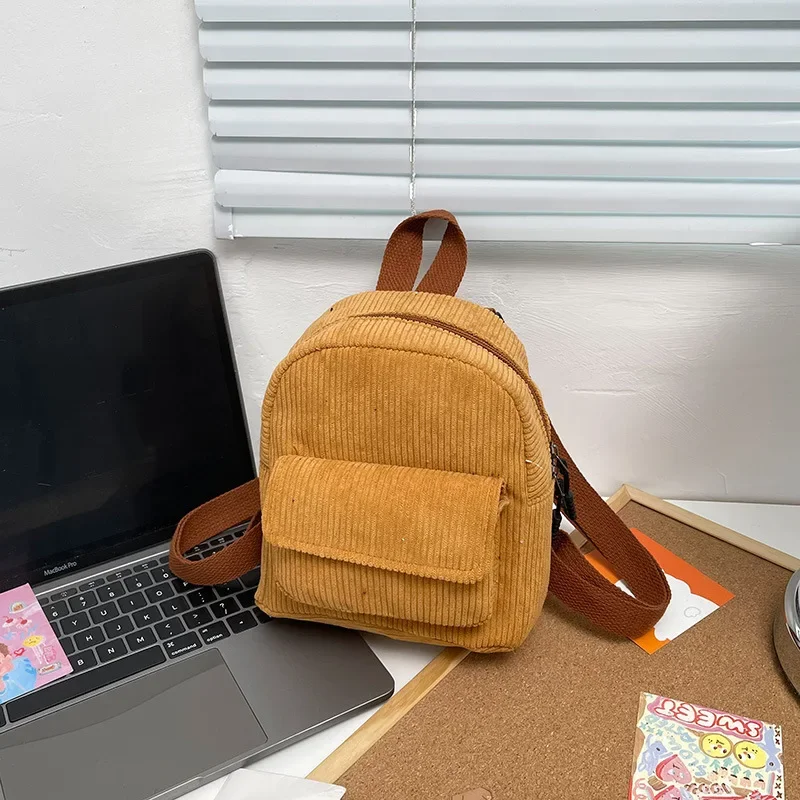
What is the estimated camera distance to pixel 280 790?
520 mm

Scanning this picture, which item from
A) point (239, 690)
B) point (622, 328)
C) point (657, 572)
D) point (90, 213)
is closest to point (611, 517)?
point (657, 572)

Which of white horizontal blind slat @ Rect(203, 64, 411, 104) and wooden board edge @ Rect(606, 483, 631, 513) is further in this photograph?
wooden board edge @ Rect(606, 483, 631, 513)

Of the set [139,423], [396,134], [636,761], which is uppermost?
[396,134]

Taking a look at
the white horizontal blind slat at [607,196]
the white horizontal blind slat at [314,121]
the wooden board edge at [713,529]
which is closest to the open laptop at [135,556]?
the white horizontal blind slat at [314,121]

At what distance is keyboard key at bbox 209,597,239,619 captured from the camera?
0.64 meters

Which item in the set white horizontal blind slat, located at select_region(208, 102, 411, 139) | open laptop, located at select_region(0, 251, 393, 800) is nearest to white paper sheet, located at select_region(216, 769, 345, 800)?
open laptop, located at select_region(0, 251, 393, 800)

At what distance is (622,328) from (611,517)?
0.55 ft

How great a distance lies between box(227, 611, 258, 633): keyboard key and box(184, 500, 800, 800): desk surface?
9 centimetres

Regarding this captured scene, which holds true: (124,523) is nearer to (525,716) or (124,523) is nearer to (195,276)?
(195,276)

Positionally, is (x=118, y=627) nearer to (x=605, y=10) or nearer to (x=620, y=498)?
(x=620, y=498)

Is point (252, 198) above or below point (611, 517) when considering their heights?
above

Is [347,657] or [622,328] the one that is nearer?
[347,657]

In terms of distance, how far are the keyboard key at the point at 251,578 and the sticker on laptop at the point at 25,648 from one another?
5.7 inches

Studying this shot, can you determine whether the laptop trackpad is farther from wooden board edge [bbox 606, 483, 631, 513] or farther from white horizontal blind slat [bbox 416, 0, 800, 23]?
white horizontal blind slat [bbox 416, 0, 800, 23]
